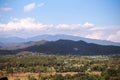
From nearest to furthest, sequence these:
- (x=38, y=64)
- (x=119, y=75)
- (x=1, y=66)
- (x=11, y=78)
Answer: (x=119, y=75), (x=11, y=78), (x=1, y=66), (x=38, y=64)

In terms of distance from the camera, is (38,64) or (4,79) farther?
(38,64)

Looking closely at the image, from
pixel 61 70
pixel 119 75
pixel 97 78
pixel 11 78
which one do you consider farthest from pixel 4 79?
pixel 61 70

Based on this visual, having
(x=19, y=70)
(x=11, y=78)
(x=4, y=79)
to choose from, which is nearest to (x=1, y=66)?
(x=19, y=70)

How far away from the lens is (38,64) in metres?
158

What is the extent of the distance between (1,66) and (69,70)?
139 ft

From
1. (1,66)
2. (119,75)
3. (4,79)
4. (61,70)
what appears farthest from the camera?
(1,66)

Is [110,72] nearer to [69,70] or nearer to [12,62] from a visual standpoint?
[69,70]

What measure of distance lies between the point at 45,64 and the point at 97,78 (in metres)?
77.7

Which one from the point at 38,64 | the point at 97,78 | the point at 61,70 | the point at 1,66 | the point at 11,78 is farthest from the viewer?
the point at 38,64

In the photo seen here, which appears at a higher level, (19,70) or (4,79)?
(4,79)

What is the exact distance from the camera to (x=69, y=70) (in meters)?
132

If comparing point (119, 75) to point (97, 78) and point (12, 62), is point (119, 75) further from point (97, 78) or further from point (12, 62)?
point (12, 62)

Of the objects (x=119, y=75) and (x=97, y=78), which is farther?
(x=119, y=75)

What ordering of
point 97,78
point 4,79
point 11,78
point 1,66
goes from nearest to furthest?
point 4,79 → point 97,78 → point 11,78 → point 1,66
